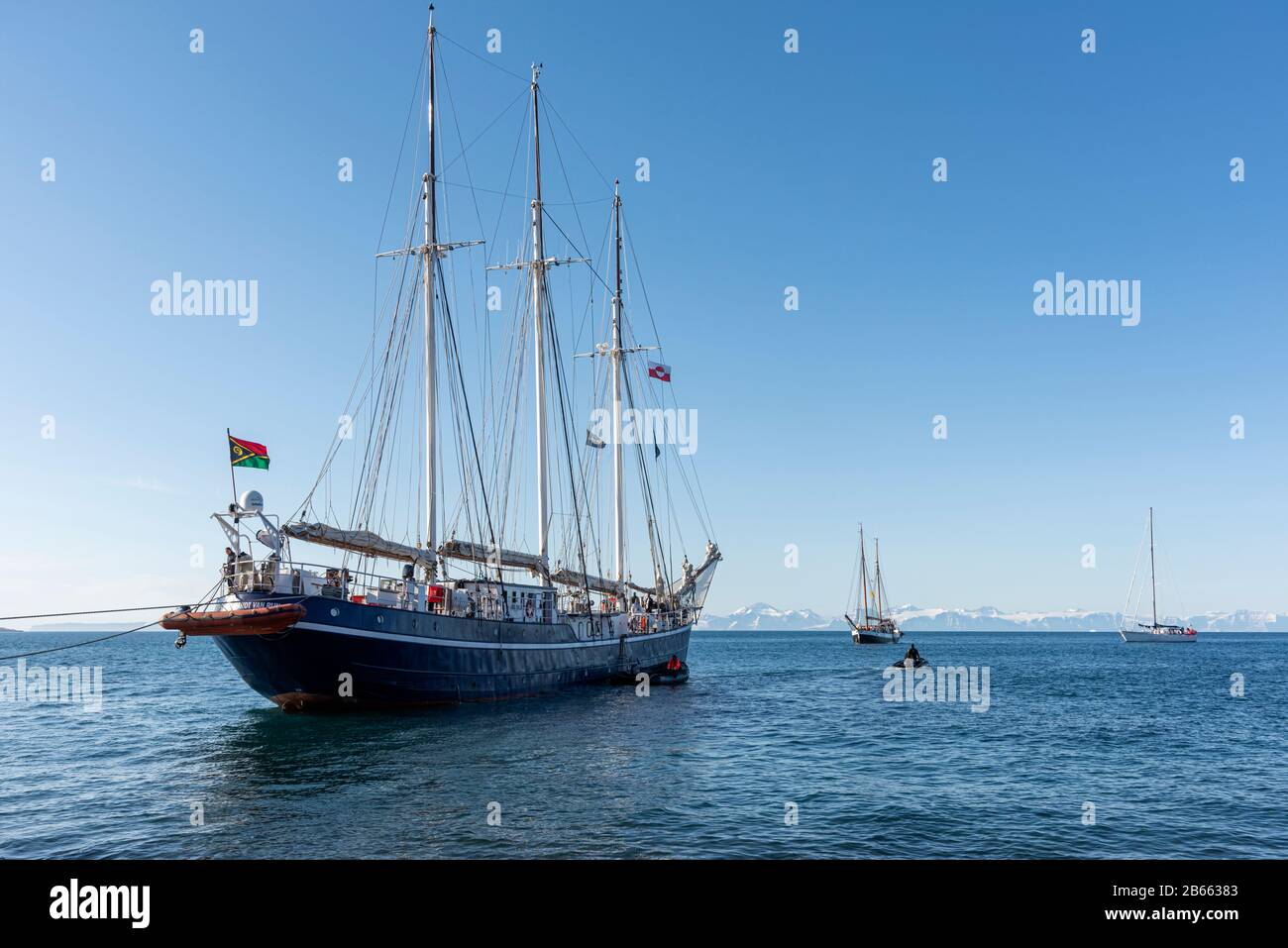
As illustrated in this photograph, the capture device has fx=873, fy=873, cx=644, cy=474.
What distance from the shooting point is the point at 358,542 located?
4312cm


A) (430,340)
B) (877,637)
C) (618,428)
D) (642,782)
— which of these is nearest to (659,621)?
(618,428)

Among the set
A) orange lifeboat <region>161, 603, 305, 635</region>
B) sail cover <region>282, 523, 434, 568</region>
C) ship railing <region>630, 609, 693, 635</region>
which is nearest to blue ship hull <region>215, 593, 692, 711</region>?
orange lifeboat <region>161, 603, 305, 635</region>

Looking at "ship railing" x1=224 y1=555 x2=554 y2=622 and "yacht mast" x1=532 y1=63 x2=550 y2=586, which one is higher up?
"yacht mast" x1=532 y1=63 x2=550 y2=586

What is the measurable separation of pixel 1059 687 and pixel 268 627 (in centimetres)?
6196

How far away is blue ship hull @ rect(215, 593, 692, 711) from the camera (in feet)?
121

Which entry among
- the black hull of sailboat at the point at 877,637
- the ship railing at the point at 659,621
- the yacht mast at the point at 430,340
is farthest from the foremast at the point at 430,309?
the black hull of sailboat at the point at 877,637

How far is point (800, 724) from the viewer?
44.1 meters

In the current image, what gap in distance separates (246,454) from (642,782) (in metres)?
20.5

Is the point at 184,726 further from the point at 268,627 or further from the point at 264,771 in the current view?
the point at 264,771

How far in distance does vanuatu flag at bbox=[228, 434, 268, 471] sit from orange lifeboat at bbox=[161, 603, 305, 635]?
5.80m

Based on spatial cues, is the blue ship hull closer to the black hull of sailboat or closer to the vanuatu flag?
the vanuatu flag

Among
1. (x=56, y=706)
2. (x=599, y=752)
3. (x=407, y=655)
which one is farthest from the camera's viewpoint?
(x=56, y=706)
